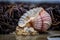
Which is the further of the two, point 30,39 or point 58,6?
point 58,6

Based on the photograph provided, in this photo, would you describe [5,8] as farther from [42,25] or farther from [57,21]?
[57,21]

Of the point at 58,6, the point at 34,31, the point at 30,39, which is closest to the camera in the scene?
the point at 30,39

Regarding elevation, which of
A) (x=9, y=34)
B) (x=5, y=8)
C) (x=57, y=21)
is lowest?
(x=9, y=34)

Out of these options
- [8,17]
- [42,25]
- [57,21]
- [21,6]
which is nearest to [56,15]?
[57,21]

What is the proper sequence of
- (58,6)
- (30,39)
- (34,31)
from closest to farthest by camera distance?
(30,39) → (34,31) → (58,6)

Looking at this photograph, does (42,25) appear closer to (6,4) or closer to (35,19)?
(35,19)

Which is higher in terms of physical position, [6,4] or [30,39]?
[6,4]
